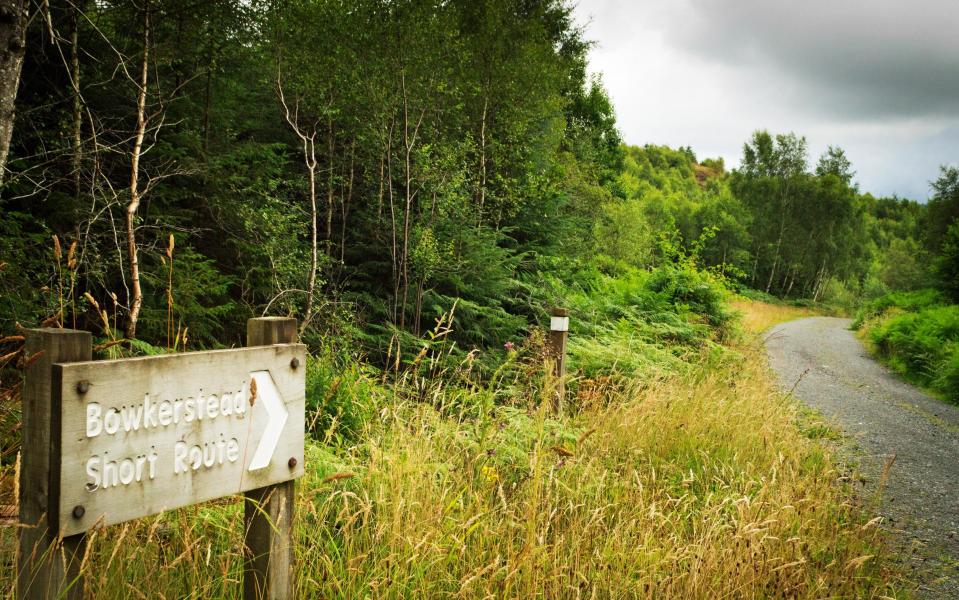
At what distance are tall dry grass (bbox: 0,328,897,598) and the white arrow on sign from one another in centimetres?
29

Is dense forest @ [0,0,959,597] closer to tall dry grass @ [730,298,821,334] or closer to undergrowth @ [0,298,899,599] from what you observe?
undergrowth @ [0,298,899,599]

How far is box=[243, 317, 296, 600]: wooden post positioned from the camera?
70.7 inches

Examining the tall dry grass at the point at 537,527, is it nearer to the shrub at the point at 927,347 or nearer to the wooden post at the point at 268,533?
the wooden post at the point at 268,533

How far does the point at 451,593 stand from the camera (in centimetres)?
212

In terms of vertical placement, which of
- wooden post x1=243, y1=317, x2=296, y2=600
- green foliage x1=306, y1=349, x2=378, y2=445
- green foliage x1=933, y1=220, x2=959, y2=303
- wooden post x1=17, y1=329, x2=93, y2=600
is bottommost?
green foliage x1=306, y1=349, x2=378, y2=445

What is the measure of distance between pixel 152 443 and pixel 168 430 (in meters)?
0.05

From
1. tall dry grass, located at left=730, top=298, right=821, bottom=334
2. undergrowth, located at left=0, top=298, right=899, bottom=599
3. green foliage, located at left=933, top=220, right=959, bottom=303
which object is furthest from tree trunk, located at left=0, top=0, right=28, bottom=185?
green foliage, located at left=933, top=220, right=959, bottom=303

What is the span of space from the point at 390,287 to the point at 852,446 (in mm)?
8784

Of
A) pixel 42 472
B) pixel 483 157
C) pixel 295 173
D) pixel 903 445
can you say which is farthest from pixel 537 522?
pixel 483 157

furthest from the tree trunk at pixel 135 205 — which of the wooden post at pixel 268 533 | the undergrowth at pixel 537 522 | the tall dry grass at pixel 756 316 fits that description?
the tall dry grass at pixel 756 316

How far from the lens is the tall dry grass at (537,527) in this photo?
217cm

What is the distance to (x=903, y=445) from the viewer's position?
6480mm

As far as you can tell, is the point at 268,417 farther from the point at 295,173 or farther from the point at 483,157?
the point at 483,157

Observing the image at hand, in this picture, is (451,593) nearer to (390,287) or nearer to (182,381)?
(182,381)
